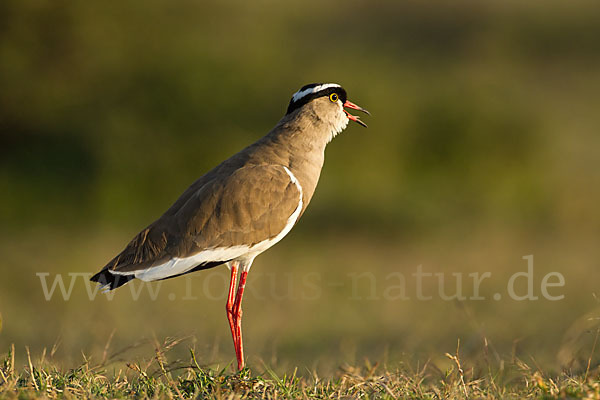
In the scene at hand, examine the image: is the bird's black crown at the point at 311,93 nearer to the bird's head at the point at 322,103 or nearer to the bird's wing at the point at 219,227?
the bird's head at the point at 322,103

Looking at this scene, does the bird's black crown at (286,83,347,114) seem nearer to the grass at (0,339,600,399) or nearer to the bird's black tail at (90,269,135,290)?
the bird's black tail at (90,269,135,290)

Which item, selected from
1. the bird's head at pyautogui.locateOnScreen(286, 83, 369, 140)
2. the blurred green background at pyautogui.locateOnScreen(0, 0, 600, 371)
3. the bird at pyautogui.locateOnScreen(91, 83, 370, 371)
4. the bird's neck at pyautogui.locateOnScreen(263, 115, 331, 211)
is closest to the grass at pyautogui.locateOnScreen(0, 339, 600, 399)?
the bird at pyautogui.locateOnScreen(91, 83, 370, 371)

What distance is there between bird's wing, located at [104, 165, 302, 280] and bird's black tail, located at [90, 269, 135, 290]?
3cm

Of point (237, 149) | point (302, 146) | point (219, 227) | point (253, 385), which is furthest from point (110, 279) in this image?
point (237, 149)

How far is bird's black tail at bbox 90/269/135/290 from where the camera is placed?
14.8 ft

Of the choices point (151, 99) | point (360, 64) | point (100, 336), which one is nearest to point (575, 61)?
point (360, 64)

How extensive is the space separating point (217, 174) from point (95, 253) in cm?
752

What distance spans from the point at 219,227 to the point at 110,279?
2.32ft

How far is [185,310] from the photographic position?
938cm

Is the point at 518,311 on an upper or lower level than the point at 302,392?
lower

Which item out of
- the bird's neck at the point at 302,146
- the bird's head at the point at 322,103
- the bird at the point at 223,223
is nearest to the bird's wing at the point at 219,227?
the bird at the point at 223,223

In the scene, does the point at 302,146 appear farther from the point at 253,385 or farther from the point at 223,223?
the point at 253,385

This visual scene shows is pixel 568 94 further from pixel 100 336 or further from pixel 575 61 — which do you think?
pixel 100 336

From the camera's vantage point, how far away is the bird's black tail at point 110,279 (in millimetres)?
4520
